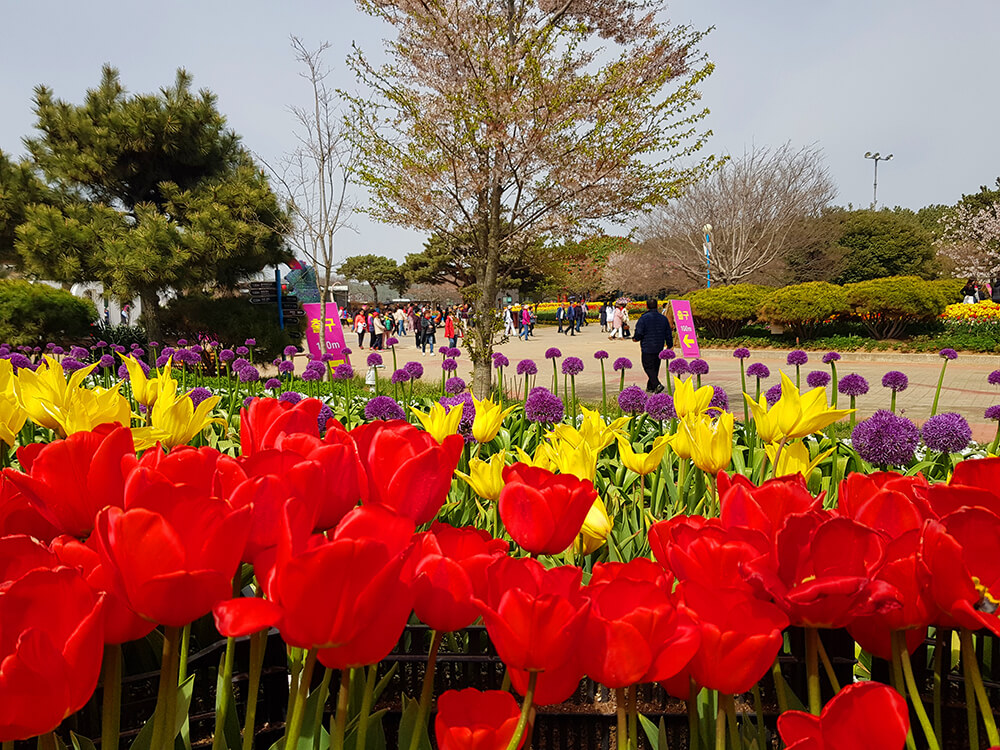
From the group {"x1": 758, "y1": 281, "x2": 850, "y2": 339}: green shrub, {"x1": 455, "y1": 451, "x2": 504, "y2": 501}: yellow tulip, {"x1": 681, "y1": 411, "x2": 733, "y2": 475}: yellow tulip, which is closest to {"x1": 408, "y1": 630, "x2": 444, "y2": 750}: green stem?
{"x1": 455, "y1": 451, "x2": 504, "y2": 501}: yellow tulip

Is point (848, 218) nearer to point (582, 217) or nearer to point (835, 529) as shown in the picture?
point (582, 217)

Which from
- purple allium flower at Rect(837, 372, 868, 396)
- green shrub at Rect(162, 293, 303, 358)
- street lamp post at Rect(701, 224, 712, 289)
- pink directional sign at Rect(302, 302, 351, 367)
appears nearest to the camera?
purple allium flower at Rect(837, 372, 868, 396)

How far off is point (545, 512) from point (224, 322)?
14.7 m

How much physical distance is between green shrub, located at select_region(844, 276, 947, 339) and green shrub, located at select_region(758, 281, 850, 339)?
0.41 metres

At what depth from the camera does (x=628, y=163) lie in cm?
820

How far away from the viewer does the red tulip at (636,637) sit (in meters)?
0.51

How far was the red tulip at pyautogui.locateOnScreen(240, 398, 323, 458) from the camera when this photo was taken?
812 millimetres

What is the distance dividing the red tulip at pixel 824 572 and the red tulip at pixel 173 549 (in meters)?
0.41

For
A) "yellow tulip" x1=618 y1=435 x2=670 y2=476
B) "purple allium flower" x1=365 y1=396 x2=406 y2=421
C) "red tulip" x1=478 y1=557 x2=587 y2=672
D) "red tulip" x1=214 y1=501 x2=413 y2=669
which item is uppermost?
"red tulip" x1=214 y1=501 x2=413 y2=669

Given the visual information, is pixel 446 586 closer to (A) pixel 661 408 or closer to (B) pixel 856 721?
(B) pixel 856 721

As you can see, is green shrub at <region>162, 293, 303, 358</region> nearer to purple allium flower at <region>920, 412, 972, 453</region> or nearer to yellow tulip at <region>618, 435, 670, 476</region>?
purple allium flower at <region>920, 412, 972, 453</region>

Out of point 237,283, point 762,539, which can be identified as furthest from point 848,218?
point 762,539

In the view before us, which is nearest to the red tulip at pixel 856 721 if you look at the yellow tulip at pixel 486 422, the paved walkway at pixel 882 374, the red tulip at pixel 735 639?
the red tulip at pixel 735 639

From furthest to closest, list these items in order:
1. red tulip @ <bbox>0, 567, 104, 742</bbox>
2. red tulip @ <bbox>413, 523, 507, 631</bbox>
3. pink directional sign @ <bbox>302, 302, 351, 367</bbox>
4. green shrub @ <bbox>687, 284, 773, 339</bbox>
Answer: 1. green shrub @ <bbox>687, 284, 773, 339</bbox>
2. pink directional sign @ <bbox>302, 302, 351, 367</bbox>
3. red tulip @ <bbox>413, 523, 507, 631</bbox>
4. red tulip @ <bbox>0, 567, 104, 742</bbox>
